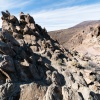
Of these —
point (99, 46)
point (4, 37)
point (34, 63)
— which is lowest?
point (99, 46)

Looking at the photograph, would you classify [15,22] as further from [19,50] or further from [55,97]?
[55,97]

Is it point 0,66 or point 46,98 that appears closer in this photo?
point 46,98

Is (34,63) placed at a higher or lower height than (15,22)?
lower

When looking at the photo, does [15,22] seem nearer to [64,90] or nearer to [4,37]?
[4,37]

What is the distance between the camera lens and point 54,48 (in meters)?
40.4

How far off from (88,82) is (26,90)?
10.2m

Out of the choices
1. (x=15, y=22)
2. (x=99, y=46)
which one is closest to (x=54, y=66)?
(x=15, y=22)

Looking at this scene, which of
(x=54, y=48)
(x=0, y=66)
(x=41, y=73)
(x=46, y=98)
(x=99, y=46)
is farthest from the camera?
(x=99, y=46)

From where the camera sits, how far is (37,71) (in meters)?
28.8

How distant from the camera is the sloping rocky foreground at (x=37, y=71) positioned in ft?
75.8

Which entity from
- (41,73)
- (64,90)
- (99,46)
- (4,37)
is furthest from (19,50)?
(99,46)

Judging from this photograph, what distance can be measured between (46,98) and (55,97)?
0.98 metres

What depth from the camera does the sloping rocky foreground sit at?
23.1 metres

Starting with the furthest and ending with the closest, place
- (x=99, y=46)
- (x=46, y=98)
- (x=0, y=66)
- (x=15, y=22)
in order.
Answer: (x=99, y=46), (x=15, y=22), (x=0, y=66), (x=46, y=98)
